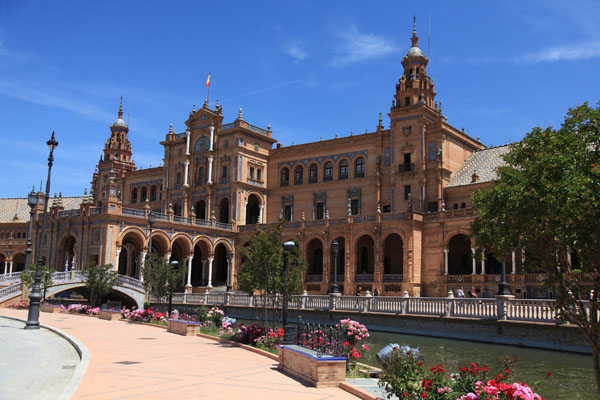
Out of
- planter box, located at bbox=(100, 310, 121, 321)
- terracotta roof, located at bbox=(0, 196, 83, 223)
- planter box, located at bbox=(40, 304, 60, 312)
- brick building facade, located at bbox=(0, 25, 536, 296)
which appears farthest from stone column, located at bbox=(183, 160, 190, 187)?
terracotta roof, located at bbox=(0, 196, 83, 223)

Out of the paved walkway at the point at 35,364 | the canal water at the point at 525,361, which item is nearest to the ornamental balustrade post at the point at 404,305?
the canal water at the point at 525,361

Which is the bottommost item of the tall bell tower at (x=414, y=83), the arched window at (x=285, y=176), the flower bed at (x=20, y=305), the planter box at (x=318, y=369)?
the flower bed at (x=20, y=305)

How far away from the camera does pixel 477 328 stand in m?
24.0

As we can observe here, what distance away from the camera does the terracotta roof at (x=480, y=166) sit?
4575cm

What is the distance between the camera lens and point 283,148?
57.9 m

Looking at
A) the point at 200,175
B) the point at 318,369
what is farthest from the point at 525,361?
the point at 200,175

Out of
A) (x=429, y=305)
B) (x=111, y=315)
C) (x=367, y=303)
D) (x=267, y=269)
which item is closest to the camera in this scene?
(x=267, y=269)

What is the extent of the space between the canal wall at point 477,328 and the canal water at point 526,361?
1.31 ft

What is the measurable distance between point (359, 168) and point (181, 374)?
138 feet

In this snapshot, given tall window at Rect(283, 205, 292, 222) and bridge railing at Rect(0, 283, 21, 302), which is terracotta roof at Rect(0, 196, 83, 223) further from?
bridge railing at Rect(0, 283, 21, 302)

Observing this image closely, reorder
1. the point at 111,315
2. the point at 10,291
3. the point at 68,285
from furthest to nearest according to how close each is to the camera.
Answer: the point at 68,285, the point at 10,291, the point at 111,315

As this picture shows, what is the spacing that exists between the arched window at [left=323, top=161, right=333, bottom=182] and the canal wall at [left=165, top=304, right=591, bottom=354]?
75.3 feet

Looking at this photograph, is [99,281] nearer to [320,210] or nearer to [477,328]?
[477,328]

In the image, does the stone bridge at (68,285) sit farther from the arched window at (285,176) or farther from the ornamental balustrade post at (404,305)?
the arched window at (285,176)
